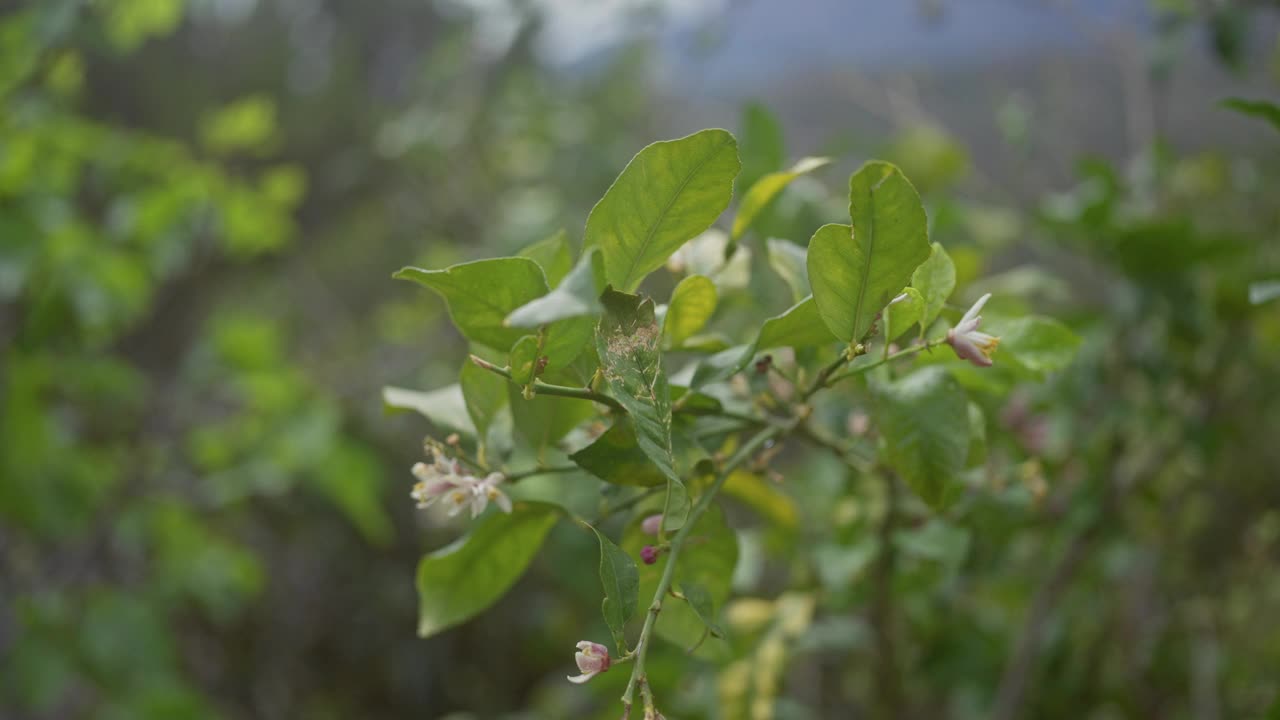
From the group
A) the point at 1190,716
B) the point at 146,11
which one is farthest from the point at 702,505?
the point at 146,11

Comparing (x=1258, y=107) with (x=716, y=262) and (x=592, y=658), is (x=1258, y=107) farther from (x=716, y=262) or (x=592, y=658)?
(x=592, y=658)

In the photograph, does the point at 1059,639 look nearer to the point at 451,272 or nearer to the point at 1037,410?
the point at 1037,410

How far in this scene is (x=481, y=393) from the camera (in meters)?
0.29

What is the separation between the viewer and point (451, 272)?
0.81ft

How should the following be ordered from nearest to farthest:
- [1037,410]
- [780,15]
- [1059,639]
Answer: [1037,410] → [1059,639] → [780,15]

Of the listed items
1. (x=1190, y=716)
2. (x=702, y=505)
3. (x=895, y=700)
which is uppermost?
(x=702, y=505)

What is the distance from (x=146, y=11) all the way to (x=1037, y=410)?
3.30 ft

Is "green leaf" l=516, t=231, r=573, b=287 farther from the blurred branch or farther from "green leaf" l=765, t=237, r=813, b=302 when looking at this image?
the blurred branch

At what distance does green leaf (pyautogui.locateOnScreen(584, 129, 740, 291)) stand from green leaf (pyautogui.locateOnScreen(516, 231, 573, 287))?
42 millimetres

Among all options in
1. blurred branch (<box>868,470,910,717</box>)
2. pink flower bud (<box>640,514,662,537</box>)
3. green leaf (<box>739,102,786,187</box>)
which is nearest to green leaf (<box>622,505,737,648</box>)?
pink flower bud (<box>640,514,662,537</box>)

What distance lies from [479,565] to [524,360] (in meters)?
0.12

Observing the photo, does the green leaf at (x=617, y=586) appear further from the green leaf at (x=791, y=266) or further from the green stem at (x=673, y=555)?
the green leaf at (x=791, y=266)

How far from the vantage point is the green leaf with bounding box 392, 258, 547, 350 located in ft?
0.82

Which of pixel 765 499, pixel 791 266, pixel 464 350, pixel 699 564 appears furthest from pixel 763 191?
pixel 464 350
